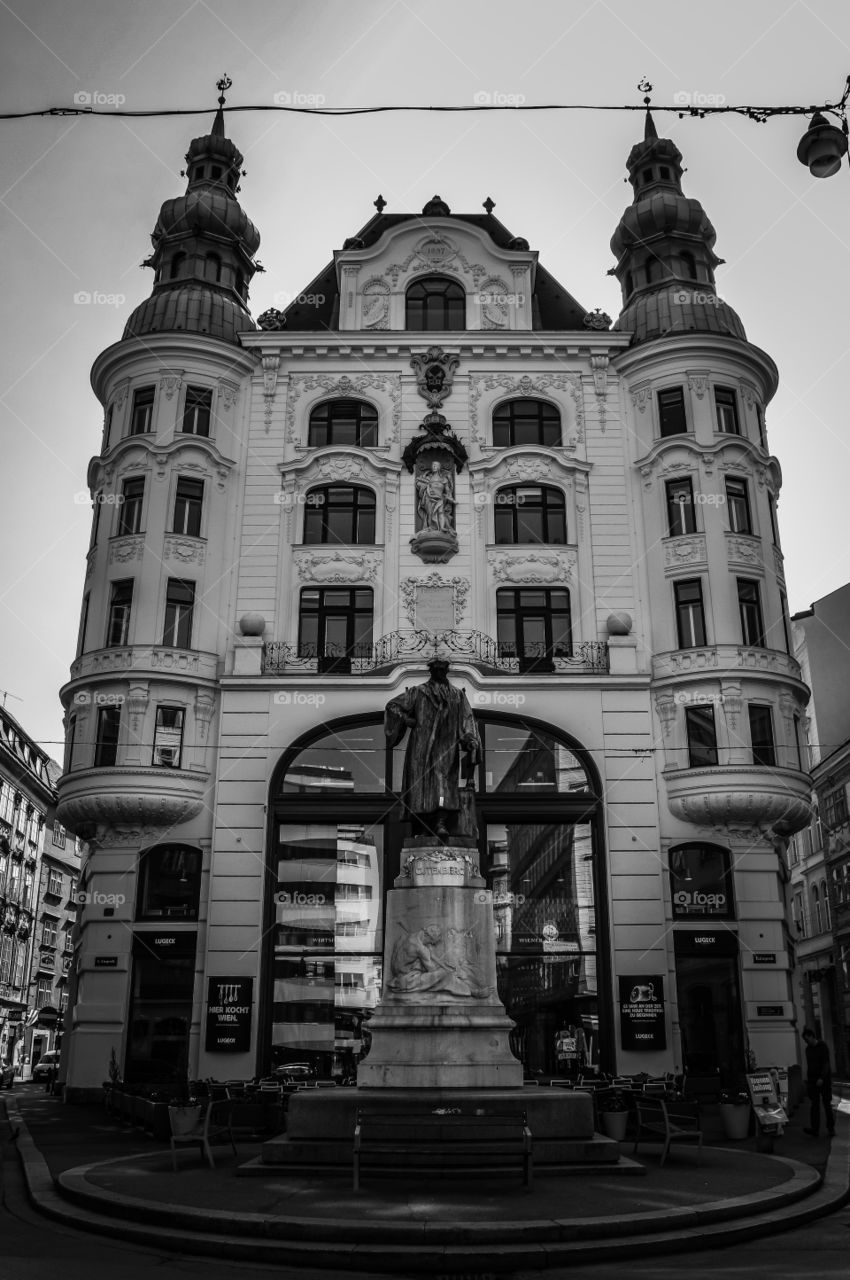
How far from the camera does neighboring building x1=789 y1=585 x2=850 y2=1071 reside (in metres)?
51.3

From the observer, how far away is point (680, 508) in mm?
31234

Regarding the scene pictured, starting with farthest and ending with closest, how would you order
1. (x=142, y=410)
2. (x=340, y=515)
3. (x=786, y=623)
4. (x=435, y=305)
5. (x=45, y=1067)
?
(x=45, y=1067), (x=435, y=305), (x=142, y=410), (x=340, y=515), (x=786, y=623)

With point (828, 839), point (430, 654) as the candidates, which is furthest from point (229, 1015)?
point (828, 839)

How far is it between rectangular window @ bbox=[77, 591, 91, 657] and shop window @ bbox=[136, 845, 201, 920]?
6385mm

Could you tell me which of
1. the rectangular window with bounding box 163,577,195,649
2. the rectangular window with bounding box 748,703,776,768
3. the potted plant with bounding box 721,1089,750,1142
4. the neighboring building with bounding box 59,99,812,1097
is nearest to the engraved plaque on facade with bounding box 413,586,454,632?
the neighboring building with bounding box 59,99,812,1097

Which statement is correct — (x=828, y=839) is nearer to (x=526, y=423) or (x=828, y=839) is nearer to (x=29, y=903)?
(x=526, y=423)

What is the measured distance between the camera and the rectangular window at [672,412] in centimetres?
3225

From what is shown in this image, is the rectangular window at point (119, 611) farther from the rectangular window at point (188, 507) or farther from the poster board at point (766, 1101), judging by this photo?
the poster board at point (766, 1101)

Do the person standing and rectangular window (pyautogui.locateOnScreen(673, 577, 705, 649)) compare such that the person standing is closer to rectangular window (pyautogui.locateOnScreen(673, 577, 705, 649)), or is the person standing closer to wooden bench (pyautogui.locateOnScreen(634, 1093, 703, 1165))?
wooden bench (pyautogui.locateOnScreen(634, 1093, 703, 1165))

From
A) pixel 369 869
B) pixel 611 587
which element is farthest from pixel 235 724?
pixel 611 587

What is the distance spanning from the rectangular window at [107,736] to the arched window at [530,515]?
11930mm

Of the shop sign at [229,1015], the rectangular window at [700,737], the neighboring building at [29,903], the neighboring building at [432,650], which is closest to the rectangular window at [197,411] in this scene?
the neighboring building at [432,650]

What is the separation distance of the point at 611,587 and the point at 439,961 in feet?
57.8

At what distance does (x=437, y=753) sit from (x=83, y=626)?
57.2ft
